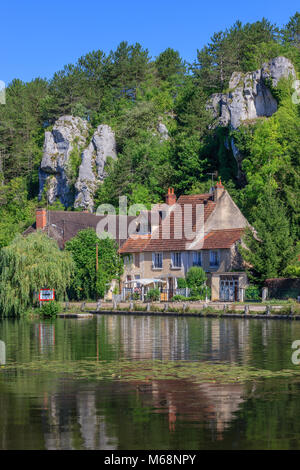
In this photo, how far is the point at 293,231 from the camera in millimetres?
75250

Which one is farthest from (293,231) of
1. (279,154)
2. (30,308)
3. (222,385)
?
(222,385)

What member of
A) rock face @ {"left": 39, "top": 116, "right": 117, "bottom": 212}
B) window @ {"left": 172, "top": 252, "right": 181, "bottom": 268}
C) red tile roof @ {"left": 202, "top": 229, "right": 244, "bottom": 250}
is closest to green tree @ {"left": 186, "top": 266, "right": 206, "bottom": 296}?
red tile roof @ {"left": 202, "top": 229, "right": 244, "bottom": 250}

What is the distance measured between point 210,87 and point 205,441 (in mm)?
116622

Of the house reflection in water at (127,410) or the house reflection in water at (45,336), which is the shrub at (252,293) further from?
the house reflection in water at (127,410)

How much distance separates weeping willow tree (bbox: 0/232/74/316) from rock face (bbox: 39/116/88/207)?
62173 mm

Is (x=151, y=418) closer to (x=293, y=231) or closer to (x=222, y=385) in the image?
(x=222, y=385)

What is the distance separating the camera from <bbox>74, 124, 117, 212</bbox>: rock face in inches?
4872

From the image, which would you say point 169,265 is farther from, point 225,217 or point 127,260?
point 225,217

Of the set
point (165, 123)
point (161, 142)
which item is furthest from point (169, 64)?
point (161, 142)

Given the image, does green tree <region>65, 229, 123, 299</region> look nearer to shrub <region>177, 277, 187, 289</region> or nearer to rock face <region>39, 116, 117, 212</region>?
shrub <region>177, 277, 187, 289</region>

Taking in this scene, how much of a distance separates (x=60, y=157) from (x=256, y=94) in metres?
44.9

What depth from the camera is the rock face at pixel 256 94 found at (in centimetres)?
9600

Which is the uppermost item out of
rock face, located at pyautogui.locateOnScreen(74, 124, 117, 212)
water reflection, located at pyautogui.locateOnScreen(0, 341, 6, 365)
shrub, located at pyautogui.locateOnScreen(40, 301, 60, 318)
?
rock face, located at pyautogui.locateOnScreen(74, 124, 117, 212)

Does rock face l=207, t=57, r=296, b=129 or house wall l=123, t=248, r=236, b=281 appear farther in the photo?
rock face l=207, t=57, r=296, b=129
